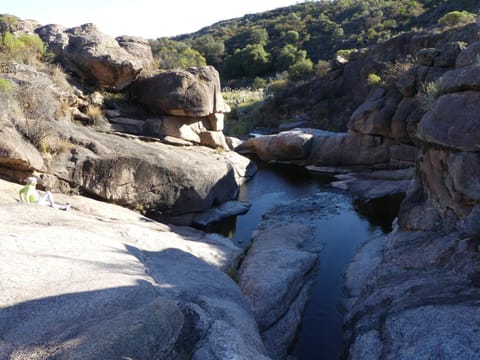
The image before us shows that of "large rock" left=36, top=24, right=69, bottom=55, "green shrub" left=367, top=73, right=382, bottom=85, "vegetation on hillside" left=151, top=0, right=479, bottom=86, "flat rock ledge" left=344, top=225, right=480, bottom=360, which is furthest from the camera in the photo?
"vegetation on hillside" left=151, top=0, right=479, bottom=86

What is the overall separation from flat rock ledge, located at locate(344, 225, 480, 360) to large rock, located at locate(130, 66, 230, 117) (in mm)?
12921

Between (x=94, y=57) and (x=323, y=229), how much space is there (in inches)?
494

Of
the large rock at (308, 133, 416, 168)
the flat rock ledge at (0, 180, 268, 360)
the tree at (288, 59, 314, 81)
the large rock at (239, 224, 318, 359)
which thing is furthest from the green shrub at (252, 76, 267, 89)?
the flat rock ledge at (0, 180, 268, 360)

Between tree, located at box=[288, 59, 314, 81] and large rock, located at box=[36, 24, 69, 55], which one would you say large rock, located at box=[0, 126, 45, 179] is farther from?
tree, located at box=[288, 59, 314, 81]

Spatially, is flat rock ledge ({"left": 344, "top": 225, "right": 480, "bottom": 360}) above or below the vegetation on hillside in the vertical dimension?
below

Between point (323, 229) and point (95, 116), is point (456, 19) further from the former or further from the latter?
point (95, 116)

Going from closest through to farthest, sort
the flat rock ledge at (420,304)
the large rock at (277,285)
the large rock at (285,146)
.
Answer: the flat rock ledge at (420,304) < the large rock at (277,285) < the large rock at (285,146)

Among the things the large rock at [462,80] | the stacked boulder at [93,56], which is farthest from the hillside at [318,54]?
the large rock at [462,80]

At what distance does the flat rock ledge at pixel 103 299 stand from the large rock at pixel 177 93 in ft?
37.4

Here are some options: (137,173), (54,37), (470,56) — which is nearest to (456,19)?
(470,56)

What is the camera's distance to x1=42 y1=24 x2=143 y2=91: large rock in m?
19.6

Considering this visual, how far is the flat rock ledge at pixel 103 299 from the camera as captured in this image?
4.78 m

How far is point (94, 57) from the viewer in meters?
19.4

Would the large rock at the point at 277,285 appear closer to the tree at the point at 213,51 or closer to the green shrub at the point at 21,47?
the green shrub at the point at 21,47
